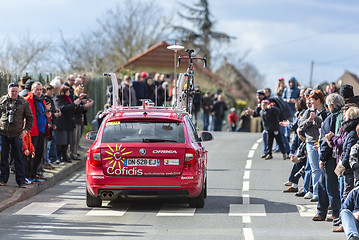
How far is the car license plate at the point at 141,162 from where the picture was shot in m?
12.7

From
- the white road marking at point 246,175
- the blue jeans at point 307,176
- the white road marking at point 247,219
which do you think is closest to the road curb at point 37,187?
the white road marking at point 247,219

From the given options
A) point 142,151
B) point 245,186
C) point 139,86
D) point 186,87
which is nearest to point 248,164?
point 186,87

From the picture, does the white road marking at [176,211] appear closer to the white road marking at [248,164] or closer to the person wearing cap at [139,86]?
the white road marking at [248,164]

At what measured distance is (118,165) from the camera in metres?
12.7

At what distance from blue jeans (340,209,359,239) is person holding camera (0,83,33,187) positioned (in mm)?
7123

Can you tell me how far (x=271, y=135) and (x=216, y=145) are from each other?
437 cm

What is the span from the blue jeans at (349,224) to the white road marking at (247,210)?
320cm

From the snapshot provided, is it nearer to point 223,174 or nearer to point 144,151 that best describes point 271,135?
point 223,174

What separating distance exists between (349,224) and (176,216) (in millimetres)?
3763

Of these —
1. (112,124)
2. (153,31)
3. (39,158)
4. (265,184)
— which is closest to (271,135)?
(265,184)

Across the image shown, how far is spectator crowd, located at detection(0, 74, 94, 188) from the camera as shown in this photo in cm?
1478

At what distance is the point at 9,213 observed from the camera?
42.1ft

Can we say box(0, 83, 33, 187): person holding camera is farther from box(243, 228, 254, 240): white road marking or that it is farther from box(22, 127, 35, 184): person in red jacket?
box(243, 228, 254, 240): white road marking

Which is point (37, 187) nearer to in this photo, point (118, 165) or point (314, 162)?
point (118, 165)
